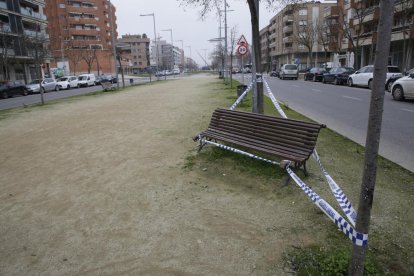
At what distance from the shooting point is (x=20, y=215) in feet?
13.8

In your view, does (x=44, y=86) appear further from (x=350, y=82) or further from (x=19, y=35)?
(x=350, y=82)

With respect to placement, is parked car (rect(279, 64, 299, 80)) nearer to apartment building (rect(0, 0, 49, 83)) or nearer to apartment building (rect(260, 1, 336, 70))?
apartment building (rect(260, 1, 336, 70))

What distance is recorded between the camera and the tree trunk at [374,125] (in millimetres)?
2254

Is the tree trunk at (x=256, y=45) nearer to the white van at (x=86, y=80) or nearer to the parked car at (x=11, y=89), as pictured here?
the parked car at (x=11, y=89)

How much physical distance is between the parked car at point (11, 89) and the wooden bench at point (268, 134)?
29.2m

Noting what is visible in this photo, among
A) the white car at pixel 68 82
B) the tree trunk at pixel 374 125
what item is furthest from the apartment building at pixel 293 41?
the tree trunk at pixel 374 125

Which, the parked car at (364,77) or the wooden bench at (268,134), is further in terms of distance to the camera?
the parked car at (364,77)

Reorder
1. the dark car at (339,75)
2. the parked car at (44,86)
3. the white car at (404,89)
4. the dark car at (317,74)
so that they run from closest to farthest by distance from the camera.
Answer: the white car at (404,89) < the dark car at (339,75) < the dark car at (317,74) < the parked car at (44,86)

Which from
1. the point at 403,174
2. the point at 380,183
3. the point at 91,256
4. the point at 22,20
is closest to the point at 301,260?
the point at 91,256

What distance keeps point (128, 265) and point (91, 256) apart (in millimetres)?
442

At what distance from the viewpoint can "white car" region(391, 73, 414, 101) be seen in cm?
1370

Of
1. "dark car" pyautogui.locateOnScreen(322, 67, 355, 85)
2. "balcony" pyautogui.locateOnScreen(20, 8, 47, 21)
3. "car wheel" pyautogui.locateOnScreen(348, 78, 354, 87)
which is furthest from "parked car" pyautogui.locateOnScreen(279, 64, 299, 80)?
"balcony" pyautogui.locateOnScreen(20, 8, 47, 21)

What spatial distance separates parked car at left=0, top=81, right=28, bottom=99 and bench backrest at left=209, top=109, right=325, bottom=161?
29.4m

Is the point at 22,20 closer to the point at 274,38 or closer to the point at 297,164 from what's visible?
the point at 297,164
